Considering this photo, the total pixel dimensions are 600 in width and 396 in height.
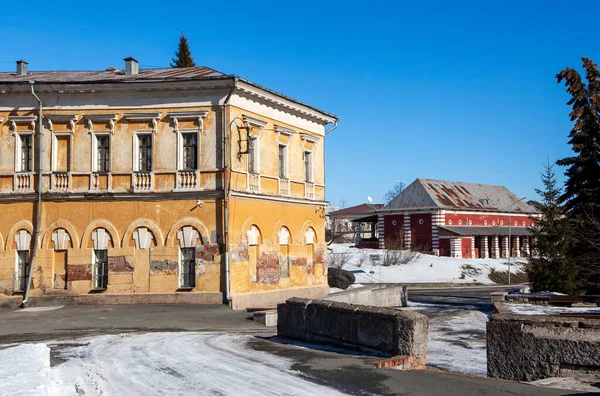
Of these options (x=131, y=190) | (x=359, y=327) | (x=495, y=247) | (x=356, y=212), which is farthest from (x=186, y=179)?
(x=356, y=212)

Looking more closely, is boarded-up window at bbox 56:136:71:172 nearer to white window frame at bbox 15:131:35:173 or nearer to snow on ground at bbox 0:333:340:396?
white window frame at bbox 15:131:35:173

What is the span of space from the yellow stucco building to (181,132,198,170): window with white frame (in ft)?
0.13

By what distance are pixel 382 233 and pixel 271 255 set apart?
4582 cm

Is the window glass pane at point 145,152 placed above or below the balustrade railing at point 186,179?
above

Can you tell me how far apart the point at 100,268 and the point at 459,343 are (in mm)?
14023

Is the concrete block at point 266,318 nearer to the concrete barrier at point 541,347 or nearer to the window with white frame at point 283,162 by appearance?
the concrete barrier at point 541,347

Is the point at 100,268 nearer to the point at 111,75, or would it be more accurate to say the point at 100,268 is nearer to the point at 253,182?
the point at 253,182

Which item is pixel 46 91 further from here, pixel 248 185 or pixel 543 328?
pixel 543 328

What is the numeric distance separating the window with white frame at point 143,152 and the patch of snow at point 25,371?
1305 centimetres

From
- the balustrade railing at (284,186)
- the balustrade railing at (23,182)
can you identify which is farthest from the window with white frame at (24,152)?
the balustrade railing at (284,186)

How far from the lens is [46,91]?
79.0ft

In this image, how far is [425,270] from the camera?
50.8m

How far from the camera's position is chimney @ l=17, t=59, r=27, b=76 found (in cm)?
2870

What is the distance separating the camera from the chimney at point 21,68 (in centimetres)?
2870
